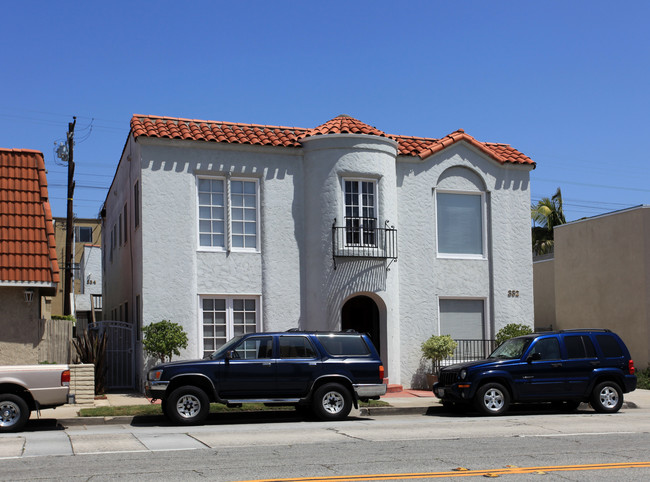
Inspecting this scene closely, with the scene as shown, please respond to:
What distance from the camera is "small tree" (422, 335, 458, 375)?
20.7m

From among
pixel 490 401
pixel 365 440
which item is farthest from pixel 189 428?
pixel 490 401

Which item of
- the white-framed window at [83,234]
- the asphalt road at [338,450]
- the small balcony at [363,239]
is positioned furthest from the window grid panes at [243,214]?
the white-framed window at [83,234]

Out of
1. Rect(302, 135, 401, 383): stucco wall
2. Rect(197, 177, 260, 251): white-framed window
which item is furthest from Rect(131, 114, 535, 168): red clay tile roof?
Rect(197, 177, 260, 251): white-framed window

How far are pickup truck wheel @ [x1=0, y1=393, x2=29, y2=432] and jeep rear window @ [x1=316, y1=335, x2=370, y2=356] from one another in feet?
18.0

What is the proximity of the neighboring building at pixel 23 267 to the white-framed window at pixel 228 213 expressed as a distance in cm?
386

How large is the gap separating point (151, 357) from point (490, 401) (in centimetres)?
827

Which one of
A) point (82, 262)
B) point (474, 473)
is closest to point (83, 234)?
point (82, 262)

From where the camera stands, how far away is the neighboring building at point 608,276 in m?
25.2

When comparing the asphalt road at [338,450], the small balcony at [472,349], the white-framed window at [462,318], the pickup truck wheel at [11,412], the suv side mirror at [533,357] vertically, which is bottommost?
the asphalt road at [338,450]

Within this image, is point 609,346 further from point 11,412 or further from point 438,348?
point 11,412

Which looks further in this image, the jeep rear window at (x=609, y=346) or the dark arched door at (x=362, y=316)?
the dark arched door at (x=362, y=316)

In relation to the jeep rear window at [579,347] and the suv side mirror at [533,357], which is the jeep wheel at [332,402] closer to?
the suv side mirror at [533,357]

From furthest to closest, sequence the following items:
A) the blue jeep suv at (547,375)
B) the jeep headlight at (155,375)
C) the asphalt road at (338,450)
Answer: the blue jeep suv at (547,375) < the jeep headlight at (155,375) < the asphalt road at (338,450)

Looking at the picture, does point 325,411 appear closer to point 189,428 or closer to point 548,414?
point 189,428
